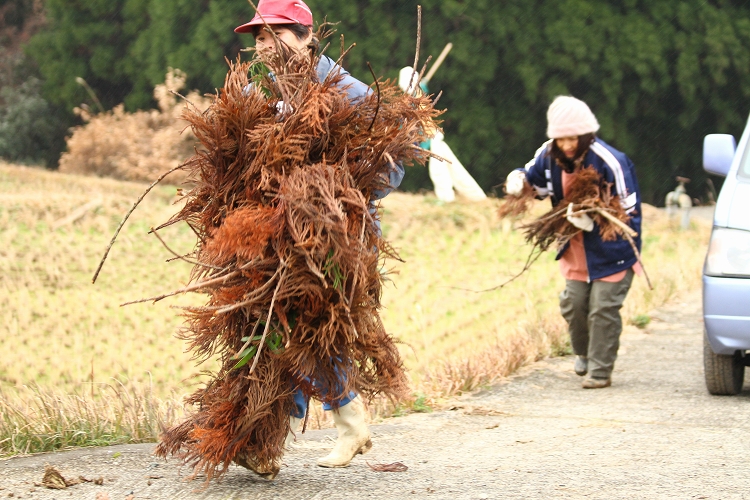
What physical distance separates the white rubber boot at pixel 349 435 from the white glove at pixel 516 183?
9.24 feet

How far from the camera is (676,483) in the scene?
14.2ft

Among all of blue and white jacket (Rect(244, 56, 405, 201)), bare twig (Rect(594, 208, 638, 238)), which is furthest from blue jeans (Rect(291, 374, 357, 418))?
bare twig (Rect(594, 208, 638, 238))

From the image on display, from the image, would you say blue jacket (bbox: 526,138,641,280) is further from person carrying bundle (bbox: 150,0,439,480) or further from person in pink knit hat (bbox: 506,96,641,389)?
person carrying bundle (bbox: 150,0,439,480)

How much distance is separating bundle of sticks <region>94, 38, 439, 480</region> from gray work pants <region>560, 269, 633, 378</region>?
2.93 meters

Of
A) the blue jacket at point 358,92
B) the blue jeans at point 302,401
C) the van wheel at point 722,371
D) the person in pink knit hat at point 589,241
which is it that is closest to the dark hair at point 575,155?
the person in pink knit hat at point 589,241

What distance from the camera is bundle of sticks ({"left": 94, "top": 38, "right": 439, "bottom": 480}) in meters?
3.76

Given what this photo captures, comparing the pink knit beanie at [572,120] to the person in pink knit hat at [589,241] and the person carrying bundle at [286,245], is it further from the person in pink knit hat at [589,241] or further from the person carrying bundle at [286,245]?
the person carrying bundle at [286,245]

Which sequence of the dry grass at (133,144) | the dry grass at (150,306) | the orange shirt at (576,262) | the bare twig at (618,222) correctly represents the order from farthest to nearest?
the dry grass at (133,144) < the orange shirt at (576,262) < the bare twig at (618,222) < the dry grass at (150,306)

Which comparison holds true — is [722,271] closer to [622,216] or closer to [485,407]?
[622,216]

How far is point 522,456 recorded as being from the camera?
490 cm

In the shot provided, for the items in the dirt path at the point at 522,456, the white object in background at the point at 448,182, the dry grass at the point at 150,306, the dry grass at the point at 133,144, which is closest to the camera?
the dirt path at the point at 522,456

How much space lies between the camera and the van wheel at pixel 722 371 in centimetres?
628

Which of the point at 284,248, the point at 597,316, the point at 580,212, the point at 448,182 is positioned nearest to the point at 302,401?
the point at 284,248

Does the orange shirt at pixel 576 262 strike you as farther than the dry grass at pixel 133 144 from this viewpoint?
No
